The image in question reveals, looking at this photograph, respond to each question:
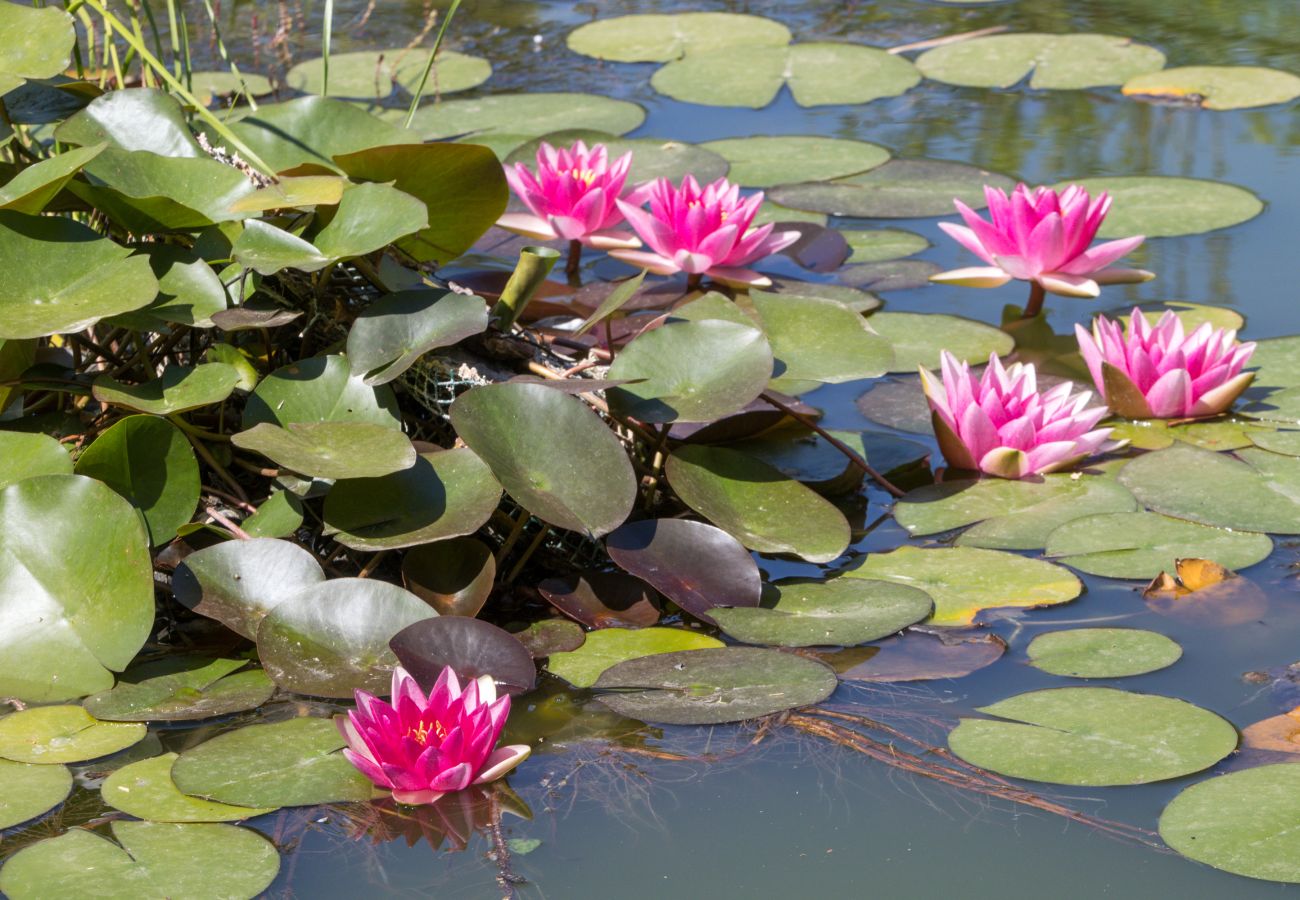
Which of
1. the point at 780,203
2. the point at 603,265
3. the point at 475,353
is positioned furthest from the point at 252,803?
the point at 780,203

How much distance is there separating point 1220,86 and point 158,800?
3.71m

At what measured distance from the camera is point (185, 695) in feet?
Result: 5.68

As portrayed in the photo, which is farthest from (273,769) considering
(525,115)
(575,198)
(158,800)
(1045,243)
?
(525,115)

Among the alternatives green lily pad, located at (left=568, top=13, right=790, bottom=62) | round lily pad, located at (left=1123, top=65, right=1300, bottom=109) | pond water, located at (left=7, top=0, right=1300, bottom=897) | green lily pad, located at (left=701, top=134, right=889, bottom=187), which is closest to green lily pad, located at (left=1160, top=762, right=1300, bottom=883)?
pond water, located at (left=7, top=0, right=1300, bottom=897)

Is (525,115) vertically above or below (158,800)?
above

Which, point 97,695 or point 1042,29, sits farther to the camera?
point 1042,29

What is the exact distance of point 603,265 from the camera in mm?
3170

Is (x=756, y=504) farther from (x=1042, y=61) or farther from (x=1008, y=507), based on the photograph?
(x=1042, y=61)

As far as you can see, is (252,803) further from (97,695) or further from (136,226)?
(136,226)

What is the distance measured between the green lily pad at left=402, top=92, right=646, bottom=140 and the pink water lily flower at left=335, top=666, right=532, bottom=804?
8.25ft

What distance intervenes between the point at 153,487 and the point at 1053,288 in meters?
1.80

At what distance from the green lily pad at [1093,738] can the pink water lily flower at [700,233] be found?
130cm

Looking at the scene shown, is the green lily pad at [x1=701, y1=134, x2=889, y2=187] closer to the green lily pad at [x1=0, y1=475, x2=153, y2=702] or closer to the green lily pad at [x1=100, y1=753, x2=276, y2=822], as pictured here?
the green lily pad at [x1=0, y1=475, x2=153, y2=702]

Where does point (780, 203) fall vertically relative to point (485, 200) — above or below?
below
